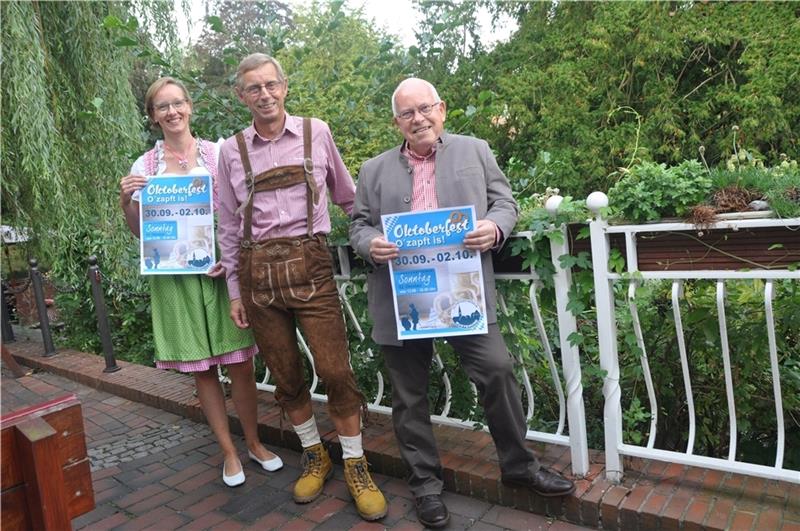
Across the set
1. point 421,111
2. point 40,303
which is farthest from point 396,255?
point 40,303

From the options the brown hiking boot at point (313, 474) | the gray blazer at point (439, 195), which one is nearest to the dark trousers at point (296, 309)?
the gray blazer at point (439, 195)

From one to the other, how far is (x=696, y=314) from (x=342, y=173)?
168cm

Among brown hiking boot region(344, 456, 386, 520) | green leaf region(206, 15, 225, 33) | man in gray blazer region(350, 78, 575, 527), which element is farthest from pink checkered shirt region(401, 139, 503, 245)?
green leaf region(206, 15, 225, 33)

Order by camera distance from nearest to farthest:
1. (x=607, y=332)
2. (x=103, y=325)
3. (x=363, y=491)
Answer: (x=607, y=332) → (x=363, y=491) → (x=103, y=325)

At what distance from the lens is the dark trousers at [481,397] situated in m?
2.40

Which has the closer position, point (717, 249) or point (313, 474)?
point (717, 249)

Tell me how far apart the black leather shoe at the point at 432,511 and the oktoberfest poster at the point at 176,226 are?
145 centimetres

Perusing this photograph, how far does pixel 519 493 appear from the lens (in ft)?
8.63

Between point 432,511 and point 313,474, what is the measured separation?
684mm

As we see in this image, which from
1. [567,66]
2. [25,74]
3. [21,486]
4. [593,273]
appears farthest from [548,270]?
[567,66]

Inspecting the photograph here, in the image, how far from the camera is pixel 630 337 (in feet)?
7.98

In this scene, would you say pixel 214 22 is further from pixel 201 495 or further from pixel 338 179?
pixel 201 495

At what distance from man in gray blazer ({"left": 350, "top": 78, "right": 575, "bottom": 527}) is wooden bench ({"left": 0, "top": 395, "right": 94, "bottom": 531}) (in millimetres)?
1370

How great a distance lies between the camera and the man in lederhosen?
8.52 feet
